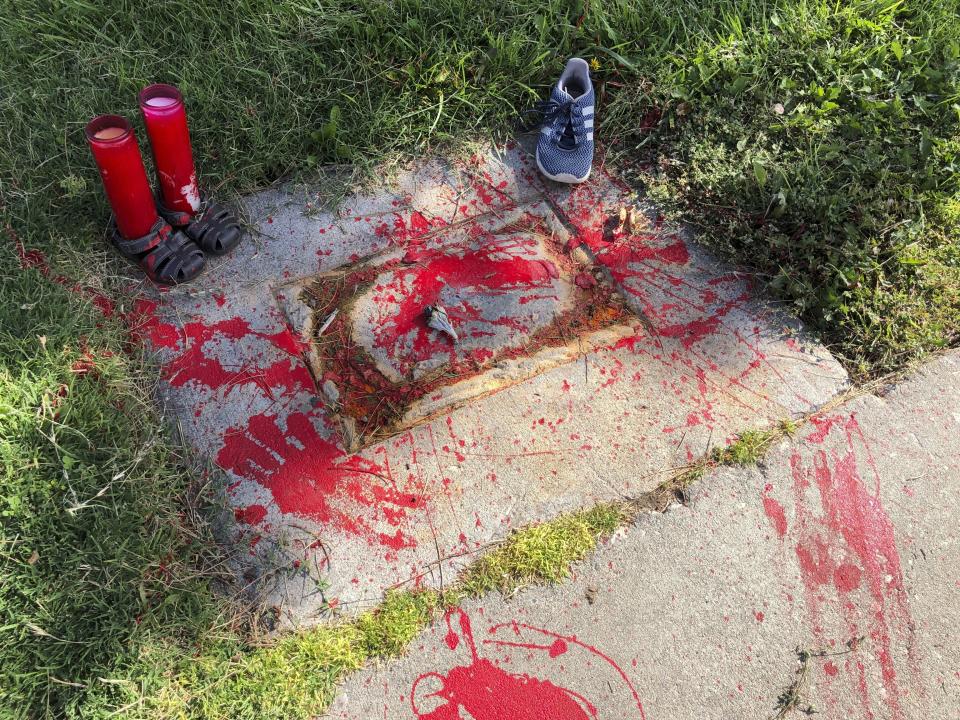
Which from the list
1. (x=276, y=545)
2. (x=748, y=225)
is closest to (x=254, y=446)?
(x=276, y=545)

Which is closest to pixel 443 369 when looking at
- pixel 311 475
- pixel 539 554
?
pixel 311 475

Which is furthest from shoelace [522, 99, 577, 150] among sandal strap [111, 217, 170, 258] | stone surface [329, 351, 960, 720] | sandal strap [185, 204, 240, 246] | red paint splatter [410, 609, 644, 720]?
red paint splatter [410, 609, 644, 720]

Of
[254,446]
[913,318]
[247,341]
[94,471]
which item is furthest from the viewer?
[913,318]

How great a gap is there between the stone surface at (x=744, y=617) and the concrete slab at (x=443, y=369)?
181 mm

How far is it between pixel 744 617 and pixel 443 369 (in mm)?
1087

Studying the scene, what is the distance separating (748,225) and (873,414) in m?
0.76

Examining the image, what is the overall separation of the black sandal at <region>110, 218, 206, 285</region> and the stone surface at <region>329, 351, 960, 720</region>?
4.48 feet

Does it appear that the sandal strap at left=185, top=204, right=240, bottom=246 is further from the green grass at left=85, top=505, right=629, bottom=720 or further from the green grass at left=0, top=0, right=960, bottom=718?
the green grass at left=85, top=505, right=629, bottom=720

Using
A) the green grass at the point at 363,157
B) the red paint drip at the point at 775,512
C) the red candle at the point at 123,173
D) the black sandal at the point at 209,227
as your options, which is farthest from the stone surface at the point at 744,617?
the red candle at the point at 123,173

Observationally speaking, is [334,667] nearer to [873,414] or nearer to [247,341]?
[247,341]

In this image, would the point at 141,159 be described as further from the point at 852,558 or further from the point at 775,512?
A: the point at 852,558

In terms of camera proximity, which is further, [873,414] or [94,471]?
[873,414]

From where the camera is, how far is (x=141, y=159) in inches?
90.0

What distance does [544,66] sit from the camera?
2.90 metres
